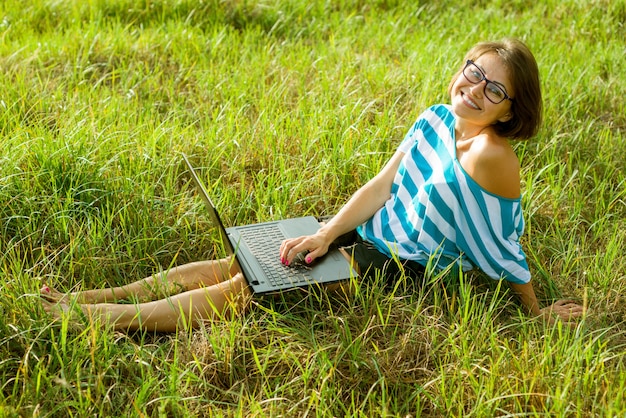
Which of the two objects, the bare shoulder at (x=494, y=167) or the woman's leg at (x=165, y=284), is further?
the woman's leg at (x=165, y=284)

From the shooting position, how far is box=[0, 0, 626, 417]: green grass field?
2352mm

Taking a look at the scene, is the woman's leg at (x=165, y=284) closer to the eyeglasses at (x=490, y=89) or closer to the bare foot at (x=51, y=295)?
the bare foot at (x=51, y=295)

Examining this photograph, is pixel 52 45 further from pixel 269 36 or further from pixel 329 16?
pixel 329 16

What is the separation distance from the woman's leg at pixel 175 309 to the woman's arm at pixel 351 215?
23 centimetres

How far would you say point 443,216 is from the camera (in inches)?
105

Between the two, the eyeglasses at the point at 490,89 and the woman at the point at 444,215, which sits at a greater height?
the eyeglasses at the point at 490,89

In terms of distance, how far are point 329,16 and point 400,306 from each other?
3.40 m

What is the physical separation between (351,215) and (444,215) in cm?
41

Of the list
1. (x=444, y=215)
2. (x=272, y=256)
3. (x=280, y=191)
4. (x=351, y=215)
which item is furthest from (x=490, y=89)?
(x=280, y=191)

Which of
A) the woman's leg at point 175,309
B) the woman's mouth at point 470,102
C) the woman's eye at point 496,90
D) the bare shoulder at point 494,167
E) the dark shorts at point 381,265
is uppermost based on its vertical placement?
the woman's eye at point 496,90

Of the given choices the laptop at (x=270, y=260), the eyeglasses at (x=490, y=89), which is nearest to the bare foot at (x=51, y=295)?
the laptop at (x=270, y=260)

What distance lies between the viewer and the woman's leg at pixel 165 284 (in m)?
2.71

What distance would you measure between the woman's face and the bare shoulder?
0.09 meters

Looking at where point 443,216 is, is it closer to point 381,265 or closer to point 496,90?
point 381,265
